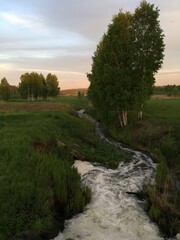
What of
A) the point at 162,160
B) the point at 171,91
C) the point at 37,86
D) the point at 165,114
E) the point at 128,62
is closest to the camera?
the point at 162,160

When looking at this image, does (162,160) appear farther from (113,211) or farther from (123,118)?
(123,118)

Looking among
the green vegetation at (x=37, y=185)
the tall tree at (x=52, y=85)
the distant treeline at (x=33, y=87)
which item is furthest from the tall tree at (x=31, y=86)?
the green vegetation at (x=37, y=185)

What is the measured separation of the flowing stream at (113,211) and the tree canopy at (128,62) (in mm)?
16929

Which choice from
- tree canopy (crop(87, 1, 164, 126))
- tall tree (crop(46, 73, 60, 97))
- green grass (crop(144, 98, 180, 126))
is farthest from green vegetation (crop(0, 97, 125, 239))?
tall tree (crop(46, 73, 60, 97))

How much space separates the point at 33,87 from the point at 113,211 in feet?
372

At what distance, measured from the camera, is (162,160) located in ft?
80.9

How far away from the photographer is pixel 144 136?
3319 cm

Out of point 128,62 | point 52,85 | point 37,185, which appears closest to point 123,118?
point 128,62

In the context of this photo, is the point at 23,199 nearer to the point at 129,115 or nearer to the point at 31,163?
the point at 31,163

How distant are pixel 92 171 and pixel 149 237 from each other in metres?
9.40

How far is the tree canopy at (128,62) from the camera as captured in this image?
128ft

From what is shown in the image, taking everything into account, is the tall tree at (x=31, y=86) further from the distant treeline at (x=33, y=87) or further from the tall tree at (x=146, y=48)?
Result: the tall tree at (x=146, y=48)

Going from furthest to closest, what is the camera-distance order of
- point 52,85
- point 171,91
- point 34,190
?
point 171,91 → point 52,85 → point 34,190

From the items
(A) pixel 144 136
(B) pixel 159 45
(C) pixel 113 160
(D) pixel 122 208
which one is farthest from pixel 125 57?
(D) pixel 122 208
